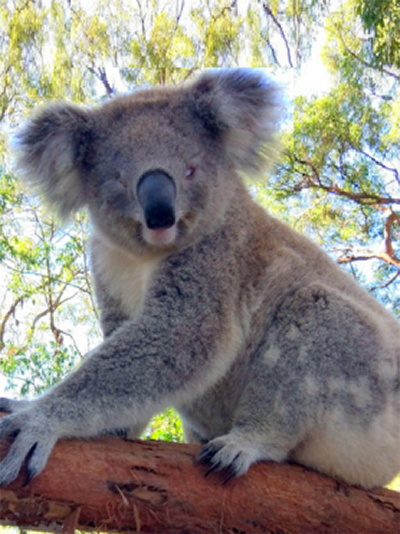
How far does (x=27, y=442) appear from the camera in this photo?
1563mm

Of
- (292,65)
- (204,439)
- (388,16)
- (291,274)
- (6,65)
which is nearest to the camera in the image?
(291,274)

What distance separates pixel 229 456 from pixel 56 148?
1180 millimetres

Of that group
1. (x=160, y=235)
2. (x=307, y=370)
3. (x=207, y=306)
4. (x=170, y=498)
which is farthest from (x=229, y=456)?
(x=160, y=235)

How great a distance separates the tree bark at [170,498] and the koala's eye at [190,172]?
860 millimetres

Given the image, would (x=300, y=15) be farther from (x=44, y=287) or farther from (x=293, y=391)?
(x=293, y=391)

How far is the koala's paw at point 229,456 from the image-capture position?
1742 mm

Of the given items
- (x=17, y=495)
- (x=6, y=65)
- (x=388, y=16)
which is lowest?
(x=17, y=495)

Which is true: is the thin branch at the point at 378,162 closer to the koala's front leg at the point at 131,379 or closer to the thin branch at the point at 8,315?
the thin branch at the point at 8,315

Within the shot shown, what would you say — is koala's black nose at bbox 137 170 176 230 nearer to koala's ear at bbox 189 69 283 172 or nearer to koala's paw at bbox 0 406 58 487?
koala's ear at bbox 189 69 283 172

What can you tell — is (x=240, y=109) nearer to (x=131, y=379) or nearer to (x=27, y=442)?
(x=131, y=379)

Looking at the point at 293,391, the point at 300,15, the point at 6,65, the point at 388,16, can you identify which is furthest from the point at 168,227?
the point at 300,15

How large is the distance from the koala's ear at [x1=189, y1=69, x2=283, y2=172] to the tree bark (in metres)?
1.10

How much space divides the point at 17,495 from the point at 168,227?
86 cm

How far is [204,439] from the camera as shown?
2.38m
